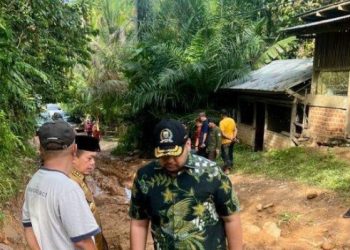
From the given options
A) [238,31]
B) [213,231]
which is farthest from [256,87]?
[213,231]

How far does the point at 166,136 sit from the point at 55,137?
2.10 ft

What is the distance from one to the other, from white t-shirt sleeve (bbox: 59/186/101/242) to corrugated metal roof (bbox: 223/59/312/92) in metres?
11.4

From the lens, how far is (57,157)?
96.9 inches

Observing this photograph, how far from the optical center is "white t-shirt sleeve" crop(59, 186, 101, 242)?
2314 millimetres

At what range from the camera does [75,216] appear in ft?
7.58

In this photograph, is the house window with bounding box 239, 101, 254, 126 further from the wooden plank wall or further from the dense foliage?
the dense foliage

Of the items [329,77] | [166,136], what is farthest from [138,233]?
[329,77]

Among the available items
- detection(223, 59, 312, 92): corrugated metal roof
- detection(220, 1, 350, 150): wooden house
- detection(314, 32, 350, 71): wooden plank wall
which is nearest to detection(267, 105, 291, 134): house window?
detection(220, 1, 350, 150): wooden house

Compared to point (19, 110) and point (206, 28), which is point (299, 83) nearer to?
point (206, 28)

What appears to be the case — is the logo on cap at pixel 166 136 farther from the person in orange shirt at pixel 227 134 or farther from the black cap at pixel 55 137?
the person in orange shirt at pixel 227 134

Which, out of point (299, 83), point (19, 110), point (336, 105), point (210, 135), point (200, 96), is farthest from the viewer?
point (200, 96)

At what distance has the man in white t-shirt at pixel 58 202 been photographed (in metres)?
2.33

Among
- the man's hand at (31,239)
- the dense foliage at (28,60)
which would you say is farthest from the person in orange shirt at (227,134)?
the man's hand at (31,239)

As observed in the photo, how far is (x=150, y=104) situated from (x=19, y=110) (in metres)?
9.18
